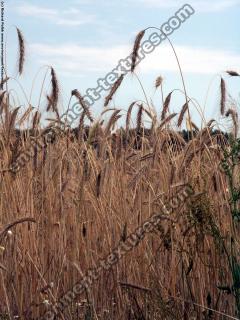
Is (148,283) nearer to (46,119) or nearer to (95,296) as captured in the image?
(95,296)

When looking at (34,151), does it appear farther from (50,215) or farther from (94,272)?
(94,272)

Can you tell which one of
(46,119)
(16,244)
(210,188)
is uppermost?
(46,119)

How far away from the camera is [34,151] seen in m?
3.78

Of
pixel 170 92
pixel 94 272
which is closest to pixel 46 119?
pixel 170 92

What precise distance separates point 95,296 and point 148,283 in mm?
270

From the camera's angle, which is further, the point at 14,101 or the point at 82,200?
the point at 14,101

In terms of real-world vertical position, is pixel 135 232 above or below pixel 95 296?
above

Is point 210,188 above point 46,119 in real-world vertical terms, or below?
below

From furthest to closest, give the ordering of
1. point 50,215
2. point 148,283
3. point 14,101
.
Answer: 1. point 14,101
2. point 50,215
3. point 148,283

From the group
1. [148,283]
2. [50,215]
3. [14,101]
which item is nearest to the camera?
Answer: [148,283]

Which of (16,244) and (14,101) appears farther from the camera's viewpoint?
(14,101)

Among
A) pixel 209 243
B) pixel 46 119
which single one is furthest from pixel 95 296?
pixel 46 119

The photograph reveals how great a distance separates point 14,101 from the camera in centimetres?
445

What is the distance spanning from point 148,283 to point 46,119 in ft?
3.79
